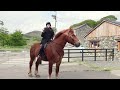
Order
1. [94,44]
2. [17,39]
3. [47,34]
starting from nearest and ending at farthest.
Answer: [47,34], [94,44], [17,39]

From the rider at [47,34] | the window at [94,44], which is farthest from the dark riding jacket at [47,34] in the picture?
the window at [94,44]

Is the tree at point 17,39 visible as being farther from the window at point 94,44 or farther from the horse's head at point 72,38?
the horse's head at point 72,38

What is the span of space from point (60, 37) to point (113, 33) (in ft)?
79.3

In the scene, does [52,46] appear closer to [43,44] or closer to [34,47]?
[43,44]

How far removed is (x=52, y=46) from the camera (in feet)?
31.0

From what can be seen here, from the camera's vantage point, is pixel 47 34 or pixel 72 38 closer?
pixel 72 38

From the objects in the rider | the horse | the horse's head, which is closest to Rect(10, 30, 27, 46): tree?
the rider

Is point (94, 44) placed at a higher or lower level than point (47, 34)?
lower

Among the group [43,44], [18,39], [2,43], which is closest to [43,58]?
[43,44]

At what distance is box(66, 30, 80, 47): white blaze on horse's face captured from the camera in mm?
9117

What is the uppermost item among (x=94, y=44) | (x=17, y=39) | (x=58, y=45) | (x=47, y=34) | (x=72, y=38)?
(x=17, y=39)

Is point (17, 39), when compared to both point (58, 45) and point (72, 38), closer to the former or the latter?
point (58, 45)

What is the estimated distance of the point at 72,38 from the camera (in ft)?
30.1

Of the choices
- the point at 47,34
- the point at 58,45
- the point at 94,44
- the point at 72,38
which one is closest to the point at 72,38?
the point at 72,38
